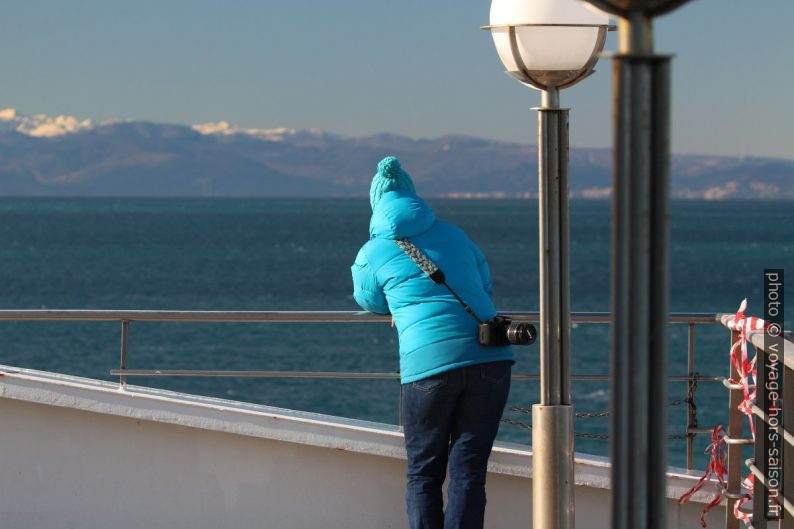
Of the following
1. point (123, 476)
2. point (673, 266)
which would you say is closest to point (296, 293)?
point (673, 266)

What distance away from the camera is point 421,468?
17.8ft

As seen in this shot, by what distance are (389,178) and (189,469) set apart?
1.72 m

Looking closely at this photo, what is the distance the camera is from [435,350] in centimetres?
519

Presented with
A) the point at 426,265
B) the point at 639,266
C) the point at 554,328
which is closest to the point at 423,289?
the point at 426,265

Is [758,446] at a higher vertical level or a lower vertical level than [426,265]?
lower

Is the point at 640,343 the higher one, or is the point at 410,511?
the point at 640,343

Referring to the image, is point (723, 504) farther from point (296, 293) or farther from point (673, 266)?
point (673, 266)

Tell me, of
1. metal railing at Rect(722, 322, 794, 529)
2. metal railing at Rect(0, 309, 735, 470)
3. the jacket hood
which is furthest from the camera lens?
metal railing at Rect(722, 322, 794, 529)

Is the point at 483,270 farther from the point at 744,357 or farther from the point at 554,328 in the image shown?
the point at 744,357

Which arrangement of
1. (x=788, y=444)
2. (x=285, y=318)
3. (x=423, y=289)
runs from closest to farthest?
(x=788, y=444) → (x=423, y=289) → (x=285, y=318)

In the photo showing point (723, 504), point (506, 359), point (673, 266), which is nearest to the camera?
point (506, 359)

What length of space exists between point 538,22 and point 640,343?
2.40 meters

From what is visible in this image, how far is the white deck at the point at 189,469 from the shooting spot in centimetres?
612

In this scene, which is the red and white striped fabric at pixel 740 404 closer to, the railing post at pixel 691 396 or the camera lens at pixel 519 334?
the railing post at pixel 691 396
